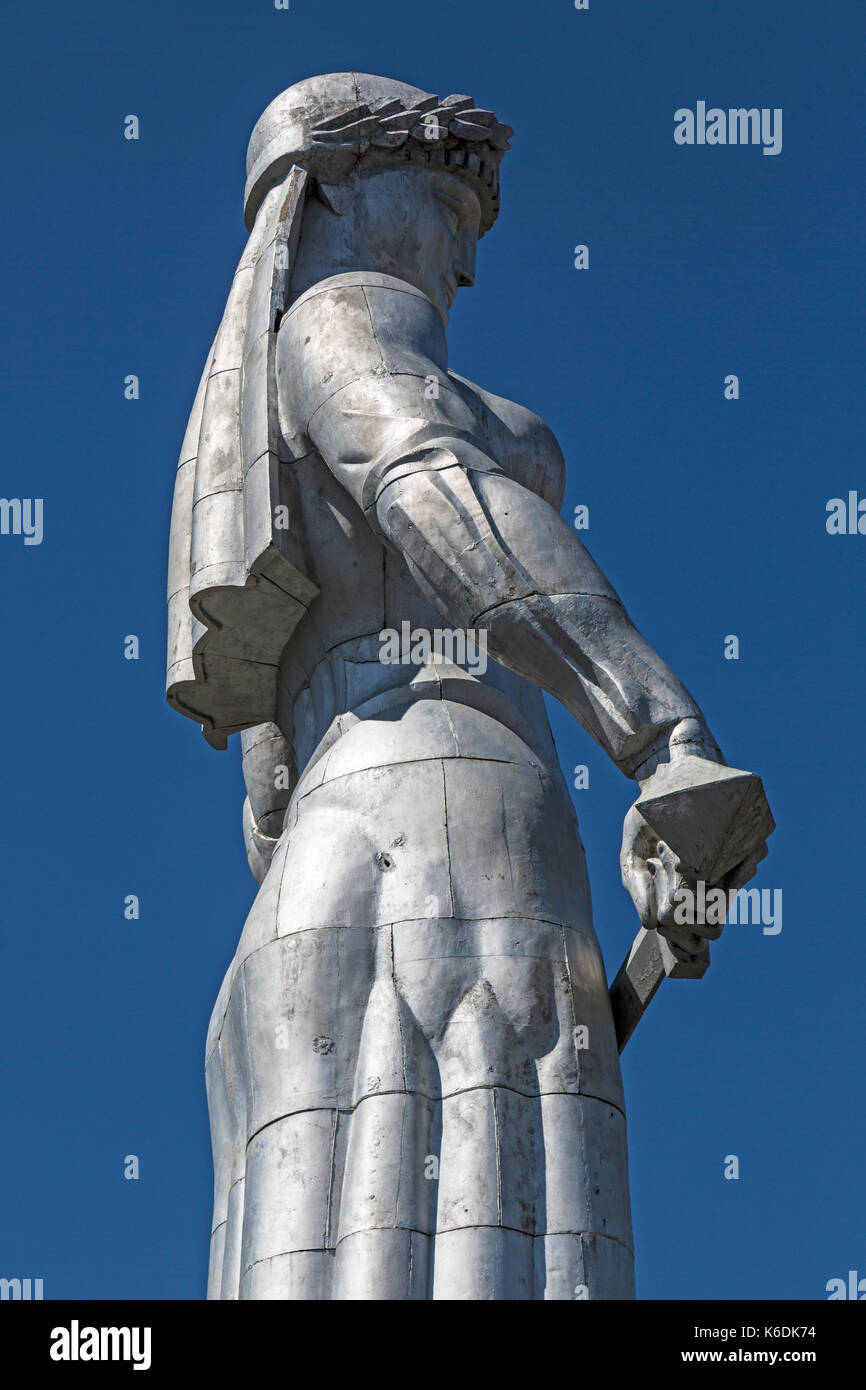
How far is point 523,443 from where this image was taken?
12.1 metres

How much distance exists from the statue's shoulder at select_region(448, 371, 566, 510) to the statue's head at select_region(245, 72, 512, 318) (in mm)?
649

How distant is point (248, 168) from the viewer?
1274 cm

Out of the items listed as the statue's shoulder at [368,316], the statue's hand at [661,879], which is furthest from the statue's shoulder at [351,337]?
the statue's hand at [661,879]

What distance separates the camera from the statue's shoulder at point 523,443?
39.4 ft

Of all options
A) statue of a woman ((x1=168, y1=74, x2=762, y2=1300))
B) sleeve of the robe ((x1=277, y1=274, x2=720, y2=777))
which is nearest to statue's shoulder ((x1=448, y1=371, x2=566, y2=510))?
statue of a woman ((x1=168, y1=74, x2=762, y2=1300))

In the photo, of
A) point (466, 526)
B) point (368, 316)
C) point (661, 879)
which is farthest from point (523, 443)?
point (661, 879)

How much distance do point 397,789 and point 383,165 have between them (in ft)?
11.2

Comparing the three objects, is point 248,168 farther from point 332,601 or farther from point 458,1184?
point 458,1184

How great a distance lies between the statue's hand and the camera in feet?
32.8

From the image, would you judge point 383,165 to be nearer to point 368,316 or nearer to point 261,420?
point 368,316

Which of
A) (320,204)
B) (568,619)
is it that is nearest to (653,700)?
(568,619)

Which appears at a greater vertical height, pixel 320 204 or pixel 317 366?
pixel 320 204
